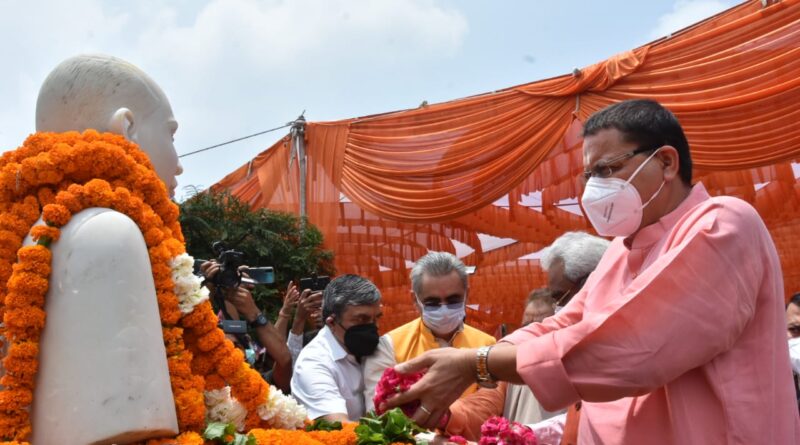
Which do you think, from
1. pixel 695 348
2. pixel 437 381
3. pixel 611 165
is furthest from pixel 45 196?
pixel 695 348

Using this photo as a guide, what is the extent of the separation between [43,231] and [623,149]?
1711 mm

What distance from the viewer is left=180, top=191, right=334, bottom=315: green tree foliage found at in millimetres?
7793

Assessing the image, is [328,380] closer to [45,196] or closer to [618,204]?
[45,196]

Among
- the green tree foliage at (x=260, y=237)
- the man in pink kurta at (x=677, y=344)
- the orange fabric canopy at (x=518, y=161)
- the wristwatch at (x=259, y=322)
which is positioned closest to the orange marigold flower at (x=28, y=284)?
the man in pink kurta at (x=677, y=344)

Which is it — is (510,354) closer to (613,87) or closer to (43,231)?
(43,231)

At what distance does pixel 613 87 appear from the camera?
746 cm

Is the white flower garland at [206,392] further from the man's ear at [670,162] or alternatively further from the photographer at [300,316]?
the photographer at [300,316]

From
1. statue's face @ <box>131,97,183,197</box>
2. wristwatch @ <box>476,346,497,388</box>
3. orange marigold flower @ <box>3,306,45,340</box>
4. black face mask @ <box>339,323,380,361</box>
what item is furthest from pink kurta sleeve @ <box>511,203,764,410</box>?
black face mask @ <box>339,323,380,361</box>

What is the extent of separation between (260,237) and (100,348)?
5.91 metres

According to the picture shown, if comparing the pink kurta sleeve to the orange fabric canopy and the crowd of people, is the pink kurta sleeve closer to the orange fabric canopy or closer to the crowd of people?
the crowd of people

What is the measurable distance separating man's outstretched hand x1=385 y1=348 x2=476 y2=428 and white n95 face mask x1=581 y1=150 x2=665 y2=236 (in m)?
0.57

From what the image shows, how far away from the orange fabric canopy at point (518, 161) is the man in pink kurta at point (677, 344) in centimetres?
498

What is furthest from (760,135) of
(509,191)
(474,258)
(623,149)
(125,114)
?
(125,114)

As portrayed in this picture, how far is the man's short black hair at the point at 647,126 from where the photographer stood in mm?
2418
